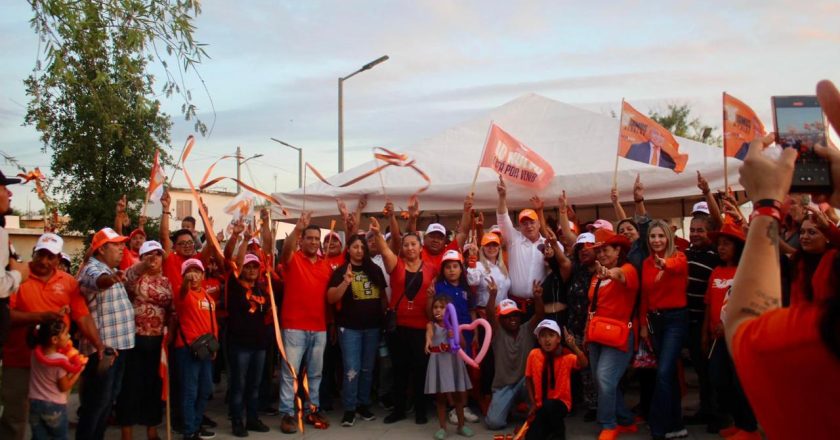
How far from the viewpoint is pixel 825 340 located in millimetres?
1373

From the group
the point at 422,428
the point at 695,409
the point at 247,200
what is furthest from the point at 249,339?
the point at 695,409

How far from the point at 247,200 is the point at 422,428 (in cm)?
497

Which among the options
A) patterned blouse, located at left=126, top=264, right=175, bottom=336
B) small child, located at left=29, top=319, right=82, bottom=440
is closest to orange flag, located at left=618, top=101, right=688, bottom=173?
patterned blouse, located at left=126, top=264, right=175, bottom=336

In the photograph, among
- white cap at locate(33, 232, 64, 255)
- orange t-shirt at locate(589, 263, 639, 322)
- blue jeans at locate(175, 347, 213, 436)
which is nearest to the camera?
white cap at locate(33, 232, 64, 255)

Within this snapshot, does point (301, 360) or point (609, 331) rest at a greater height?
point (609, 331)

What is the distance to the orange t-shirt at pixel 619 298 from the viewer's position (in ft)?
22.0

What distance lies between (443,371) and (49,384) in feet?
11.4

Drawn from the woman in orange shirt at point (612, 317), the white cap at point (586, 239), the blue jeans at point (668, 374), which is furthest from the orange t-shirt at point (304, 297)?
the blue jeans at point (668, 374)

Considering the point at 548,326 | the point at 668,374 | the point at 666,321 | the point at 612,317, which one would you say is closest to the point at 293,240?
the point at 548,326

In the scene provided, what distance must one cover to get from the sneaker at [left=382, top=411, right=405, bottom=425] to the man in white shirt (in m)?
1.67

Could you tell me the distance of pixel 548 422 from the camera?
22.0 feet

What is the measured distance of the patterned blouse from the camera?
678 centimetres

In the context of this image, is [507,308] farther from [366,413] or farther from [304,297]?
[304,297]

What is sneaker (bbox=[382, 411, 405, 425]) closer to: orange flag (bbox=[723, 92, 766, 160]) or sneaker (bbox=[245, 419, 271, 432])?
sneaker (bbox=[245, 419, 271, 432])
